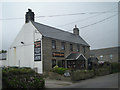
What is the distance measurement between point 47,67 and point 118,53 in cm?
3589

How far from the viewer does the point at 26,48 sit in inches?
944

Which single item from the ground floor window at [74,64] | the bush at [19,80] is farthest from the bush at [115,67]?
the bush at [19,80]

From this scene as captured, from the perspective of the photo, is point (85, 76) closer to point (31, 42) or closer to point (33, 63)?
point (33, 63)

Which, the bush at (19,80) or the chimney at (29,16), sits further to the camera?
the chimney at (29,16)

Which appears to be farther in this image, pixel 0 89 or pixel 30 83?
pixel 30 83

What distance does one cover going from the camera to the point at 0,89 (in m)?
9.27

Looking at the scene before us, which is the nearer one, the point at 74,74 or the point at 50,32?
the point at 74,74

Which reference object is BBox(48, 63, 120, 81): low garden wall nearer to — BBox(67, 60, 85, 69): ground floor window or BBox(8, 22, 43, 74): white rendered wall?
BBox(8, 22, 43, 74): white rendered wall

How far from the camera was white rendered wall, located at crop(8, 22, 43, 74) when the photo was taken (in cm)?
2231

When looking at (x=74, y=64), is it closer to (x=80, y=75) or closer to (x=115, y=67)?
(x=80, y=75)

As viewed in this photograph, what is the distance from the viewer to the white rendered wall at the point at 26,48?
73.2 ft

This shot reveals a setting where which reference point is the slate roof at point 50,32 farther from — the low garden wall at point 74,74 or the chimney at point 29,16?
the low garden wall at point 74,74

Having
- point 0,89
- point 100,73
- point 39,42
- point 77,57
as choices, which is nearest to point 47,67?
point 39,42

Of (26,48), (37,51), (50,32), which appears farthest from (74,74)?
(26,48)
